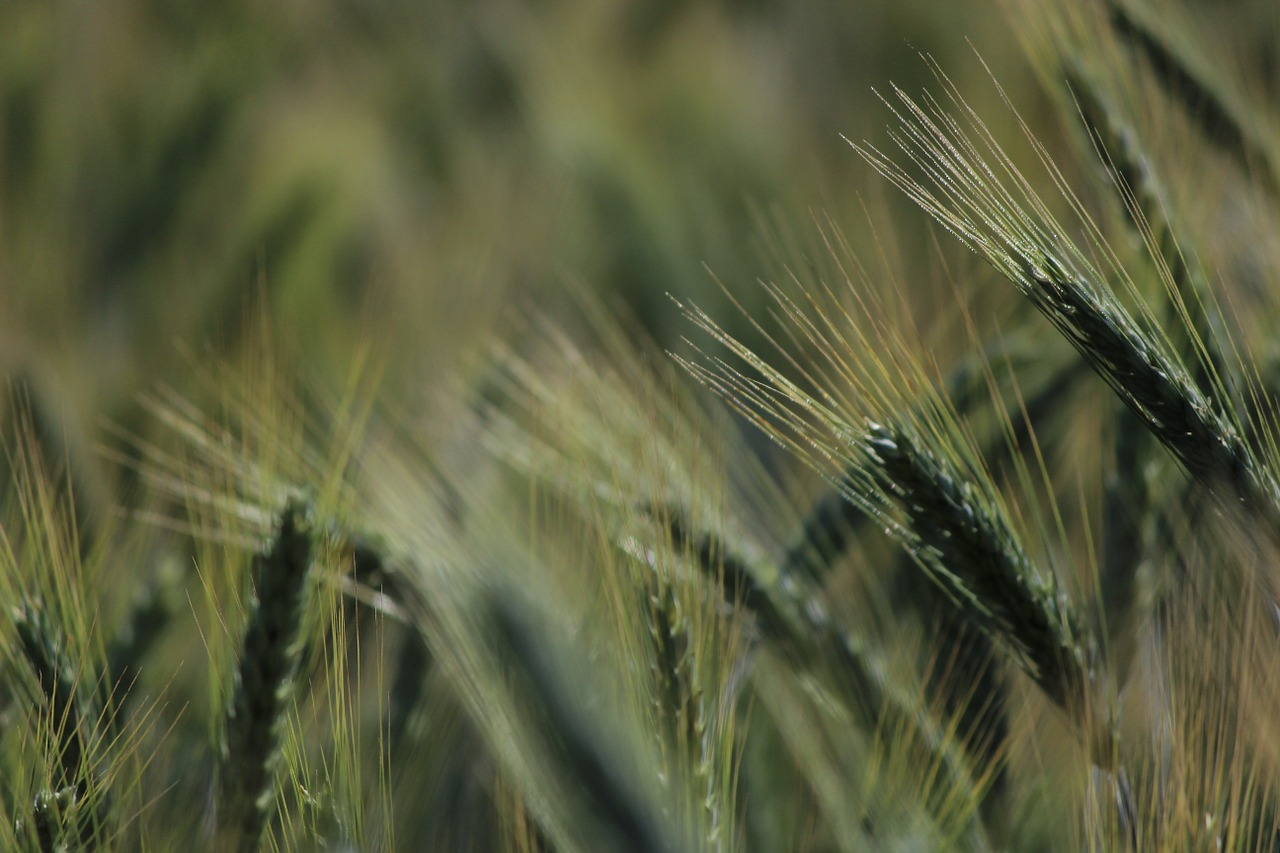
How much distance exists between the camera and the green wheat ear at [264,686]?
1.77 ft

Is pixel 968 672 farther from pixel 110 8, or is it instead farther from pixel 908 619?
pixel 110 8

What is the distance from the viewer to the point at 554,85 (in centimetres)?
108

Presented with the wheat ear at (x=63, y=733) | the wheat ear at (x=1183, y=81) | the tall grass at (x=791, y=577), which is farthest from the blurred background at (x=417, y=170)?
the wheat ear at (x=63, y=733)

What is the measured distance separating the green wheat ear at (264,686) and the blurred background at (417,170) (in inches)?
18.3

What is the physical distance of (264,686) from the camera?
0.54 m

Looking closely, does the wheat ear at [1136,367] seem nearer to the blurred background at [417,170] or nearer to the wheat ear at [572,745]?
the wheat ear at [572,745]

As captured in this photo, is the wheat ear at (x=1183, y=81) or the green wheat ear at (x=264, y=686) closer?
the green wheat ear at (x=264, y=686)

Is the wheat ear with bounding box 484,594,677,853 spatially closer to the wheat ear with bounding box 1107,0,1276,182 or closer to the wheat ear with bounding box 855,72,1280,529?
the wheat ear with bounding box 855,72,1280,529

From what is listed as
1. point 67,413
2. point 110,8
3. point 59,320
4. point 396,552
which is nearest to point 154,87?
point 110,8

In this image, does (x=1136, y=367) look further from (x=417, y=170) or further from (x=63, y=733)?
(x=417, y=170)

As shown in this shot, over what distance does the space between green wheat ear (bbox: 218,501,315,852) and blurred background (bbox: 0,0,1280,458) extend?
0.46m

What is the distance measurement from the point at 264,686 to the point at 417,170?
2.60 feet

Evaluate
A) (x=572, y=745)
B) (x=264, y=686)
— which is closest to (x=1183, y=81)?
(x=572, y=745)

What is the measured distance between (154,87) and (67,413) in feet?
1.28
